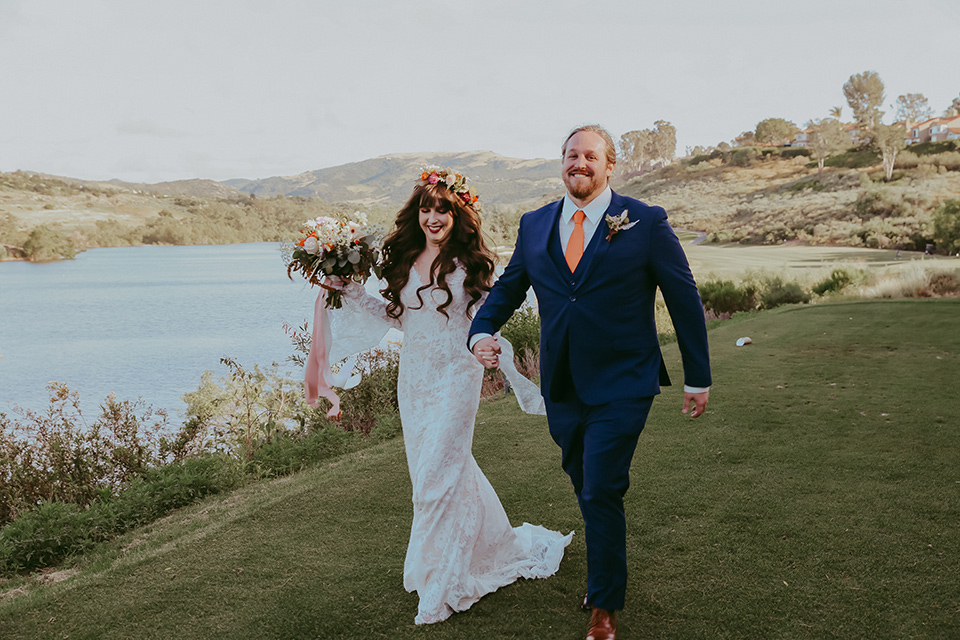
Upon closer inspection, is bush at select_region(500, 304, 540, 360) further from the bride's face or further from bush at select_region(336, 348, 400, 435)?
the bride's face

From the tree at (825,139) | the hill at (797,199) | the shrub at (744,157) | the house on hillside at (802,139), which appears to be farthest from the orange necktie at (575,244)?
the shrub at (744,157)

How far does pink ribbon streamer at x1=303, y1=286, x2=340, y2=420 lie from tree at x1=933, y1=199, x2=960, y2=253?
20429mm

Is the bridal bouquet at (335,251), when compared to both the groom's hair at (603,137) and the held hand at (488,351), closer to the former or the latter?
the held hand at (488,351)

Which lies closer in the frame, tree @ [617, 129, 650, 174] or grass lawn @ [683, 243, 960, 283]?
grass lawn @ [683, 243, 960, 283]

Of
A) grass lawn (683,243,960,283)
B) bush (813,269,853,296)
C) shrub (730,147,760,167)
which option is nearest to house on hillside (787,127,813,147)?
shrub (730,147,760,167)

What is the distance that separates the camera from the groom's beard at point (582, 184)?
9.75 ft

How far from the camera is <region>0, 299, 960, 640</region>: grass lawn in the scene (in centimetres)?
331

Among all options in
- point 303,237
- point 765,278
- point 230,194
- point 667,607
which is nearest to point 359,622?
point 667,607

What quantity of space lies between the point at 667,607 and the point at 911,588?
47.3 inches

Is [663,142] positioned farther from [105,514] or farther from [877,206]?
[105,514]

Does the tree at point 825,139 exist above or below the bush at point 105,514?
above

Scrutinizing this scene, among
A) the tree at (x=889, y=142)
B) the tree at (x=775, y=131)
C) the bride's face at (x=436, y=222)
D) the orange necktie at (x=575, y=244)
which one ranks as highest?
the tree at (x=775, y=131)

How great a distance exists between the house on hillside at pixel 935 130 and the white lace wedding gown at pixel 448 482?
24.6m

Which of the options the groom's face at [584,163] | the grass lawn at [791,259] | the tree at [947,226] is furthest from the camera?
the grass lawn at [791,259]
